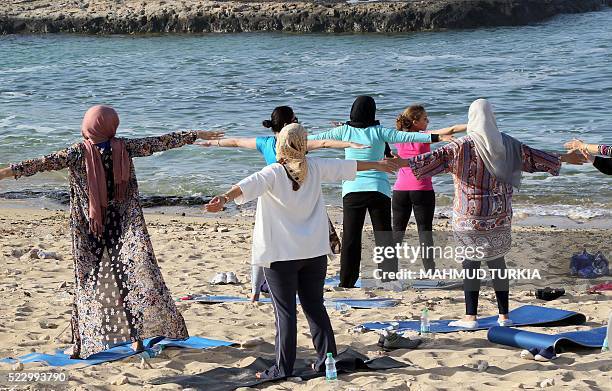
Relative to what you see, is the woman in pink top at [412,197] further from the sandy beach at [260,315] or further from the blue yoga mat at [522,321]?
the blue yoga mat at [522,321]

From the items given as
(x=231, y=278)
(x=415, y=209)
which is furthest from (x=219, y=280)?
(x=415, y=209)

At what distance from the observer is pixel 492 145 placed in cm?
665

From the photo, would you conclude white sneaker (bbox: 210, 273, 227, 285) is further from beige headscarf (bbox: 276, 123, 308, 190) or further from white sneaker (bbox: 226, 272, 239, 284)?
beige headscarf (bbox: 276, 123, 308, 190)

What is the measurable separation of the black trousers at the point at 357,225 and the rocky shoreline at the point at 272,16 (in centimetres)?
3357

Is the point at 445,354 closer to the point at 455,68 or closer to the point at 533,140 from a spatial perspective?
the point at 533,140

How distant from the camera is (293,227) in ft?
19.6

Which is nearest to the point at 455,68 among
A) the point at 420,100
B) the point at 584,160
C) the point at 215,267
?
the point at 420,100

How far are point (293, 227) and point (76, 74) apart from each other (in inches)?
1136

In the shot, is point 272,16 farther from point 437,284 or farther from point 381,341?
point 381,341

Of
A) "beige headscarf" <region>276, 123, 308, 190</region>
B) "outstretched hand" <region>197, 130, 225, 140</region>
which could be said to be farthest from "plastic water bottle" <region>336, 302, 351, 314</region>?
"beige headscarf" <region>276, 123, 308, 190</region>

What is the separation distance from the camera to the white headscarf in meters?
6.64

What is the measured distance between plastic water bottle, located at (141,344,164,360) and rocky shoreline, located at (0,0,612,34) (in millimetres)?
35594

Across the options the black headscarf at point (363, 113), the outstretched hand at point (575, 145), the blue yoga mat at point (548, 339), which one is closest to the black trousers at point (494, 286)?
the blue yoga mat at point (548, 339)

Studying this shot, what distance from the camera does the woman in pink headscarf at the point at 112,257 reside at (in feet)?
21.5
